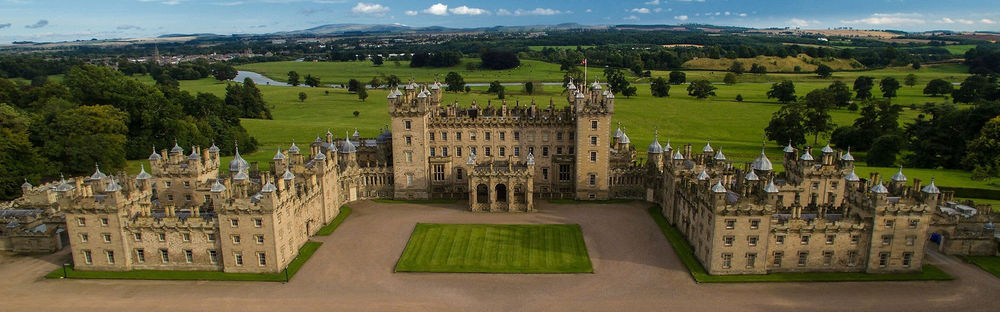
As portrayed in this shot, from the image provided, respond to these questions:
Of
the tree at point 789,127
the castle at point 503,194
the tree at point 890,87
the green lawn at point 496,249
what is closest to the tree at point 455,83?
the tree at point 789,127

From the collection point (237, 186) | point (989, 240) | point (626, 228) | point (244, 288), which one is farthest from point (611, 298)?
point (989, 240)

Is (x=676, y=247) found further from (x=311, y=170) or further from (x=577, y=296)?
(x=311, y=170)

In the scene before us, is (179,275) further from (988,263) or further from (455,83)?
(455,83)

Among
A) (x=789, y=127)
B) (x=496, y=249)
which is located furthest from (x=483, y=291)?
(x=789, y=127)

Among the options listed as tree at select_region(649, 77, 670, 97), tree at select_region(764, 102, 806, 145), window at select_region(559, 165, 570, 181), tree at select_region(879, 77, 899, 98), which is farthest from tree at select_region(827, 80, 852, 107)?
window at select_region(559, 165, 570, 181)

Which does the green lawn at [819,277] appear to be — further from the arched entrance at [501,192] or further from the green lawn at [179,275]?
the green lawn at [179,275]

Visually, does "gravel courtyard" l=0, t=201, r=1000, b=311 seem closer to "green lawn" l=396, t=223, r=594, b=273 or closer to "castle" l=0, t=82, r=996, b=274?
"green lawn" l=396, t=223, r=594, b=273
